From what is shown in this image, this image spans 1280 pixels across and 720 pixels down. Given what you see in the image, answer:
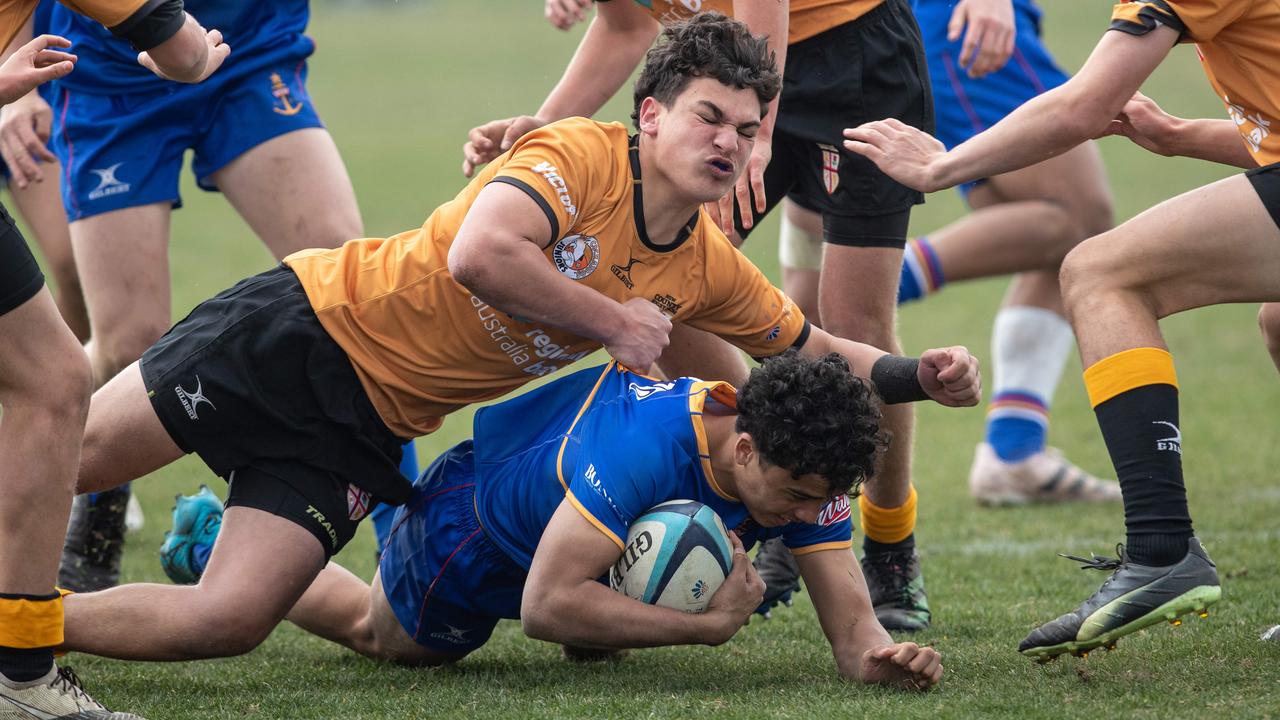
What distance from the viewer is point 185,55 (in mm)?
3887

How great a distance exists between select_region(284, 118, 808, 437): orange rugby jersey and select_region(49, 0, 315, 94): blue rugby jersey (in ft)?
4.04

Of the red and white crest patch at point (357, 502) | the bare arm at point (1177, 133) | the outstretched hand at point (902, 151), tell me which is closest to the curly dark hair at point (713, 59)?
the outstretched hand at point (902, 151)

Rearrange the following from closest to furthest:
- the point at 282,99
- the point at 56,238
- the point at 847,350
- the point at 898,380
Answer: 1. the point at 898,380
2. the point at 847,350
3. the point at 282,99
4. the point at 56,238

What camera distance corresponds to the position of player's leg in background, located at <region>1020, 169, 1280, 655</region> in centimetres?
365

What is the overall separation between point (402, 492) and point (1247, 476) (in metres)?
4.30

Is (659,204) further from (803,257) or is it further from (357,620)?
(803,257)

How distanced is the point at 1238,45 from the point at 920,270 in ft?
10.4

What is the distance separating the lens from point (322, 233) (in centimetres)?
509

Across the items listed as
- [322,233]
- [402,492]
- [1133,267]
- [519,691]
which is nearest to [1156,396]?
[1133,267]

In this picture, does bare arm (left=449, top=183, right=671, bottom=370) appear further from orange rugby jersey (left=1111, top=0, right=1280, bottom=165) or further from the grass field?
orange rugby jersey (left=1111, top=0, right=1280, bottom=165)

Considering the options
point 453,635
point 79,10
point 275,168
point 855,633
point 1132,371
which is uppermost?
point 79,10

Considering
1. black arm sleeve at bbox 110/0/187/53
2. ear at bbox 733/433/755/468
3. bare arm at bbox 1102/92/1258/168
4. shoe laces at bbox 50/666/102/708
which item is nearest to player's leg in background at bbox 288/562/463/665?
shoe laces at bbox 50/666/102/708

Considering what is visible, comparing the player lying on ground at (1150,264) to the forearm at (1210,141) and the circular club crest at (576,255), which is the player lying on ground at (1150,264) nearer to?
the forearm at (1210,141)

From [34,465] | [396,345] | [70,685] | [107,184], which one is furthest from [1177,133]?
[107,184]
